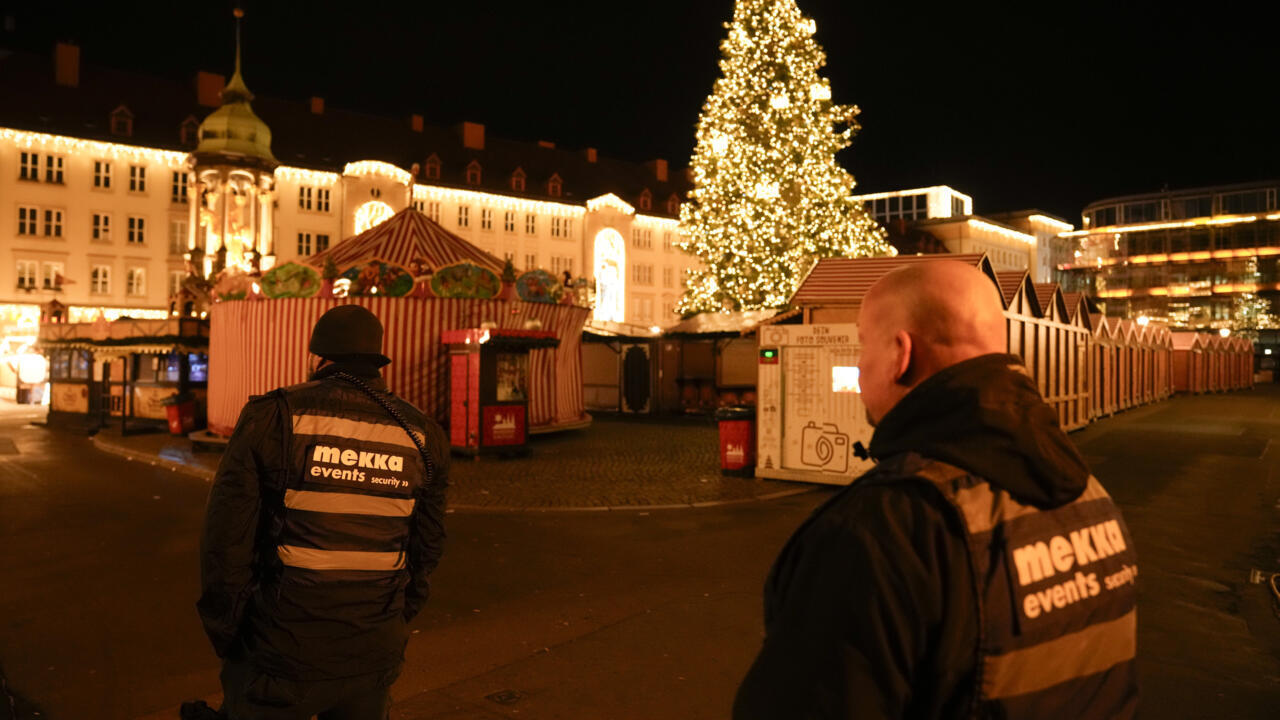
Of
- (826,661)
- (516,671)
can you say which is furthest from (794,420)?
(826,661)

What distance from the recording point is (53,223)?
43156mm

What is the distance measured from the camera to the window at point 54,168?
42750mm

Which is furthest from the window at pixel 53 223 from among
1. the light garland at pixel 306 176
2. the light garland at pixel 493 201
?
the light garland at pixel 493 201

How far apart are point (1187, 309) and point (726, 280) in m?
81.5

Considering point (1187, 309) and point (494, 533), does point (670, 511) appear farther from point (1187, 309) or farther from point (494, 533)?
point (1187, 309)

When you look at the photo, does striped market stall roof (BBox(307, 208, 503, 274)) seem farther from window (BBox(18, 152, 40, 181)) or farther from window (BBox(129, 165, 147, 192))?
window (BBox(18, 152, 40, 181))

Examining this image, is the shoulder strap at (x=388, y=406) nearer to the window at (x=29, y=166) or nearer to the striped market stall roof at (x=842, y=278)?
the striped market stall roof at (x=842, y=278)

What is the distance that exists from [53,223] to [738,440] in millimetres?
42636

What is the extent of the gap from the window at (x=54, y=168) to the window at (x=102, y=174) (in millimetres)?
1418

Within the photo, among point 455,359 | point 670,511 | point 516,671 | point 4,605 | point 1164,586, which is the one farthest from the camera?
point 455,359

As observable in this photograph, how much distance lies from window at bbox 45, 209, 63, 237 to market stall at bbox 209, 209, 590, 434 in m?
29.4

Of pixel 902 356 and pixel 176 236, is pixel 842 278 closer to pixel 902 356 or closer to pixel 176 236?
pixel 902 356

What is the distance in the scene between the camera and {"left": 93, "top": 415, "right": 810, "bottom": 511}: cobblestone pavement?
37.2 feet

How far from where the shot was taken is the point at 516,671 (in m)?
5.10
